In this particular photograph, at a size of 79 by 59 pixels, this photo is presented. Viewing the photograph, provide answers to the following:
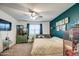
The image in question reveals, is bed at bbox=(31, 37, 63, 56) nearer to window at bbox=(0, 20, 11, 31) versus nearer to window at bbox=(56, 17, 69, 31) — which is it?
window at bbox=(56, 17, 69, 31)

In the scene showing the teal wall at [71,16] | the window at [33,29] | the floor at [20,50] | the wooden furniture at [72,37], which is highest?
the teal wall at [71,16]

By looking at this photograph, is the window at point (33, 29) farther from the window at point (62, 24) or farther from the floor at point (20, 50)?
the window at point (62, 24)

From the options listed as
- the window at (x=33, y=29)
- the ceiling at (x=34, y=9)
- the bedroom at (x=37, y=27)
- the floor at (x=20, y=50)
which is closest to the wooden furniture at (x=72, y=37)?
the bedroom at (x=37, y=27)

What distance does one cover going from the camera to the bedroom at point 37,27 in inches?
73.3

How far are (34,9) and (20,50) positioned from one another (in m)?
0.75

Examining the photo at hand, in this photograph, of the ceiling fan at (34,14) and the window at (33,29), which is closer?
the ceiling fan at (34,14)

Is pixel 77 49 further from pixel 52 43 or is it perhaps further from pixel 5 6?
pixel 5 6

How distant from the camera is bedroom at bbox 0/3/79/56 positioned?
186cm

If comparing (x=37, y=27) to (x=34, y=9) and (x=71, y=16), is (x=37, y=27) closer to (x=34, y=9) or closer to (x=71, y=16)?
(x=34, y=9)

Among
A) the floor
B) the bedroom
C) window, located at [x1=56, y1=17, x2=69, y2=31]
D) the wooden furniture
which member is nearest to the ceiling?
the bedroom

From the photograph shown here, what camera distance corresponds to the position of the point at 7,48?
1.95 metres

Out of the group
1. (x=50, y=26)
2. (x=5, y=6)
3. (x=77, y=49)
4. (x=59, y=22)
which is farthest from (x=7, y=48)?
(x=77, y=49)

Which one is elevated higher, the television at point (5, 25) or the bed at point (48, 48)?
the television at point (5, 25)

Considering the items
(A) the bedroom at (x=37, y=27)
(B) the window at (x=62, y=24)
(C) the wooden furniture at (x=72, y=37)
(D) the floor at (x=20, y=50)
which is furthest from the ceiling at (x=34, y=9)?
(D) the floor at (x=20, y=50)
